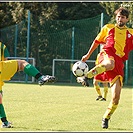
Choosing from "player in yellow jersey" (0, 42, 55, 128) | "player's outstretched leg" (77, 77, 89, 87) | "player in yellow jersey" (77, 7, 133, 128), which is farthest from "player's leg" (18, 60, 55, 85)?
"player in yellow jersey" (77, 7, 133, 128)

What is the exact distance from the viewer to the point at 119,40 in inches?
313

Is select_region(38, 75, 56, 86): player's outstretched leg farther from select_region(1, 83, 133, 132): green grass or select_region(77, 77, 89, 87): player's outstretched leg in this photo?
select_region(1, 83, 133, 132): green grass

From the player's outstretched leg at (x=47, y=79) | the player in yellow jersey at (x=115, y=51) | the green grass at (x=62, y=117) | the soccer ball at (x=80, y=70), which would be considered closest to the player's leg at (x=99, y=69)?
the player in yellow jersey at (x=115, y=51)

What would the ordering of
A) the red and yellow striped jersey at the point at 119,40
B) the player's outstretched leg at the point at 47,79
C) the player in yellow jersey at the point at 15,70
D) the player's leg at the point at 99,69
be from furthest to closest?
1. the red and yellow striped jersey at the point at 119,40
2. the player's leg at the point at 99,69
3. the player in yellow jersey at the point at 15,70
4. the player's outstretched leg at the point at 47,79

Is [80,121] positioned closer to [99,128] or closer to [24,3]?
[99,128]

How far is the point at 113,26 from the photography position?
316 inches

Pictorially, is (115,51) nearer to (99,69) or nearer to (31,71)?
(99,69)

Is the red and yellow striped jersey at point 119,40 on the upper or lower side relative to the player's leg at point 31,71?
upper

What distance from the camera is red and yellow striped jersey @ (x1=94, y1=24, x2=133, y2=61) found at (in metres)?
7.89

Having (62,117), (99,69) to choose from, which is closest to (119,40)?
(99,69)

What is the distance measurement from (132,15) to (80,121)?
1857 centimetres

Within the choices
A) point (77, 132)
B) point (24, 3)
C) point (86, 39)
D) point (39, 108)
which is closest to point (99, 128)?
point (77, 132)

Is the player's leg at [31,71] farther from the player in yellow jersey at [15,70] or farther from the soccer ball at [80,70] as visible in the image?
the soccer ball at [80,70]

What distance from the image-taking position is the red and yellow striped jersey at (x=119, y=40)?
789cm
